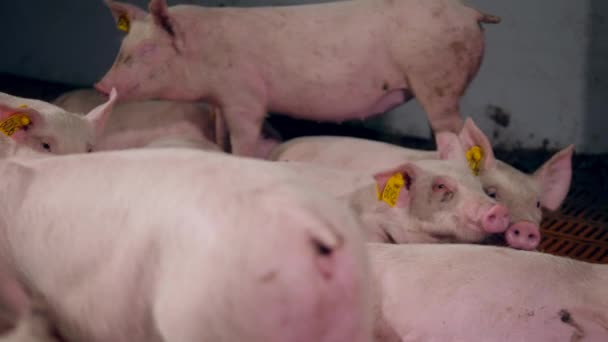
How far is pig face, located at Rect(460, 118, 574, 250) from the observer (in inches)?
79.3

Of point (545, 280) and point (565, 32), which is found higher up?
point (545, 280)

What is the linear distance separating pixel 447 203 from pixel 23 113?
1066 millimetres

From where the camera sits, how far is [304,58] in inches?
107

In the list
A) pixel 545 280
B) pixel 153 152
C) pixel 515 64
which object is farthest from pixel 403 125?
pixel 153 152

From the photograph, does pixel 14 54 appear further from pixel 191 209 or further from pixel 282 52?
pixel 191 209

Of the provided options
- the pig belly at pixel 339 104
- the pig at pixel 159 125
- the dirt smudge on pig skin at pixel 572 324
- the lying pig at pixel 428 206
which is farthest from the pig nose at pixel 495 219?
the pig at pixel 159 125

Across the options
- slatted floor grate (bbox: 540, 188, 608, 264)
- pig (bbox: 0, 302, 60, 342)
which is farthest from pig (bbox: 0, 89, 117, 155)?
slatted floor grate (bbox: 540, 188, 608, 264)

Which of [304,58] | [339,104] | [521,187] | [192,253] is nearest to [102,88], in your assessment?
[304,58]

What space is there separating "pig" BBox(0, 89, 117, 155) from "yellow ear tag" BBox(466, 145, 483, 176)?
111 centimetres

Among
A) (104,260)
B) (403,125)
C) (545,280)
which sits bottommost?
(403,125)

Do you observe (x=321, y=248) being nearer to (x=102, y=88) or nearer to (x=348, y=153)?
(x=348, y=153)

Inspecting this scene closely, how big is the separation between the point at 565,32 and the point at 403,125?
0.80 meters

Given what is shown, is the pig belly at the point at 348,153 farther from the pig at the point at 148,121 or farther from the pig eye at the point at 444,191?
the pig eye at the point at 444,191

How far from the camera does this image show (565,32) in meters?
2.93
